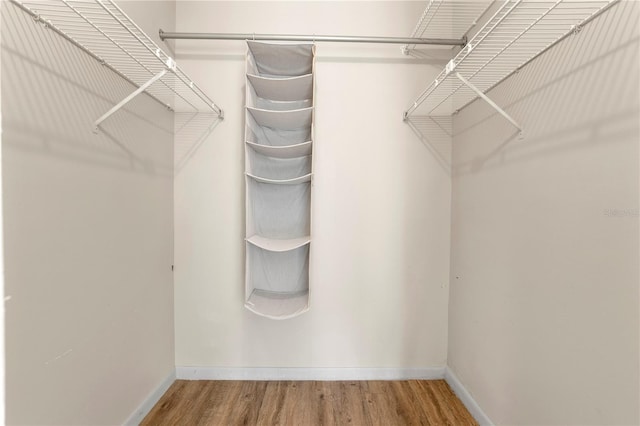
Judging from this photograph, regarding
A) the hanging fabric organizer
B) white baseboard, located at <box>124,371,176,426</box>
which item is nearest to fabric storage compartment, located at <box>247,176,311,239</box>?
the hanging fabric organizer

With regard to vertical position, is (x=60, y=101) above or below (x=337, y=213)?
above

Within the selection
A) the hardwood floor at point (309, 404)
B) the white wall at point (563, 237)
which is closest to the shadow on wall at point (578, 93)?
the white wall at point (563, 237)

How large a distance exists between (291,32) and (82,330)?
1914 mm

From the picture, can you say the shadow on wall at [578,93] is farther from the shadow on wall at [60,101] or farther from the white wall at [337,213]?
the shadow on wall at [60,101]

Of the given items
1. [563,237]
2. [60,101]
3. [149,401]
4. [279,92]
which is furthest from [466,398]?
[60,101]

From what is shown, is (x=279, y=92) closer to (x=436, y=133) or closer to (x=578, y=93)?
(x=436, y=133)

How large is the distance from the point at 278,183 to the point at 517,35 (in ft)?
4.16

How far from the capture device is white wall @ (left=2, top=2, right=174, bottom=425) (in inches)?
34.2

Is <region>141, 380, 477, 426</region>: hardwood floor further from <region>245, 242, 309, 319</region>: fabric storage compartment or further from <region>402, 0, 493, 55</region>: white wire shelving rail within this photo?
<region>402, 0, 493, 55</region>: white wire shelving rail

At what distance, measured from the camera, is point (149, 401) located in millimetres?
1521

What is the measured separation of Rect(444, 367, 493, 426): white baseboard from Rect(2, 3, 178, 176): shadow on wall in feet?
7.06

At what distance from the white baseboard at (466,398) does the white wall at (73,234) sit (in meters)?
1.77

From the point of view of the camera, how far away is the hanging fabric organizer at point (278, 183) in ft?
5.26

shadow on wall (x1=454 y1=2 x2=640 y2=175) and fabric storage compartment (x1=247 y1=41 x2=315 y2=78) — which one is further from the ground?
fabric storage compartment (x1=247 y1=41 x2=315 y2=78)
